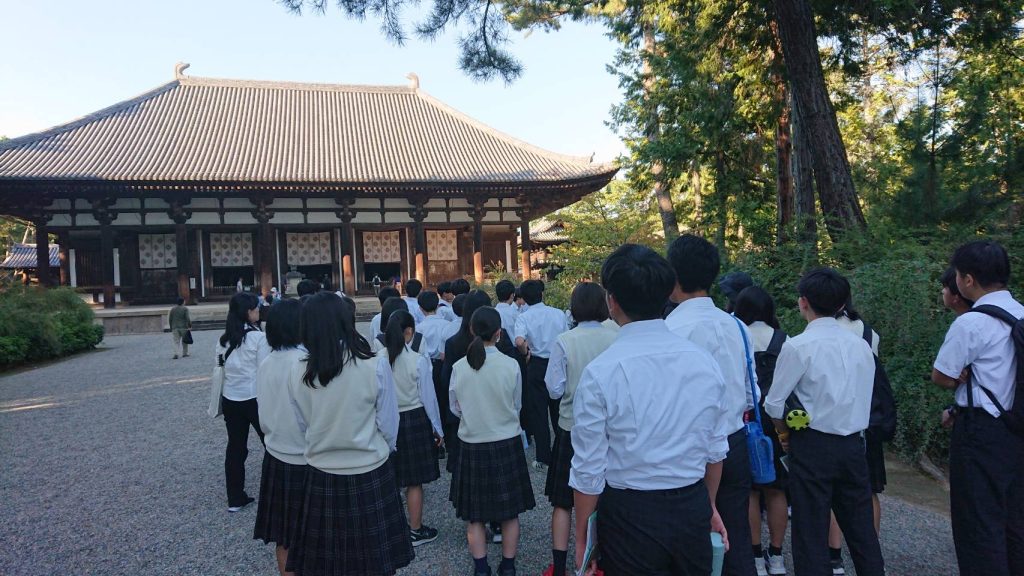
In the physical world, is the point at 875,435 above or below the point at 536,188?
below

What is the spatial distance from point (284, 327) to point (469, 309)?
1.53 metres

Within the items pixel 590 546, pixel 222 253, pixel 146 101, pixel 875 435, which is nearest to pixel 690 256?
pixel 590 546

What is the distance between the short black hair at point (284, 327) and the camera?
2463 mm

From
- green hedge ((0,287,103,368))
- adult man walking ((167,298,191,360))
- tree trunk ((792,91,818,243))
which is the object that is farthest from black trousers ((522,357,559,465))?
green hedge ((0,287,103,368))

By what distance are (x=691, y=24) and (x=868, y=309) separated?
5516 mm

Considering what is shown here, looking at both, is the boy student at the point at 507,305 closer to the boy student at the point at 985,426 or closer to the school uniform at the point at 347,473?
the school uniform at the point at 347,473

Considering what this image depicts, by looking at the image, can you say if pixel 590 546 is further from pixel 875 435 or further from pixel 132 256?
pixel 132 256

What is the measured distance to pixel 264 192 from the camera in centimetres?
1647

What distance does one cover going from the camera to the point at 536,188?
Result: 17531 millimetres

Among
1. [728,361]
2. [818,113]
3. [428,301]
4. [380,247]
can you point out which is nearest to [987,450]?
[728,361]

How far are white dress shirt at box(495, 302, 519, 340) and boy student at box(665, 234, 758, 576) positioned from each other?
2886 millimetres

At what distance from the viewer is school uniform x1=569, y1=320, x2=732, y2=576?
162 cm

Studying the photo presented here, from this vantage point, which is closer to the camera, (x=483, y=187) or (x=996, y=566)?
(x=996, y=566)

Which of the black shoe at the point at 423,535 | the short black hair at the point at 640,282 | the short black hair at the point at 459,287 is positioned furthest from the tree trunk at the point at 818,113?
the short black hair at the point at 640,282
